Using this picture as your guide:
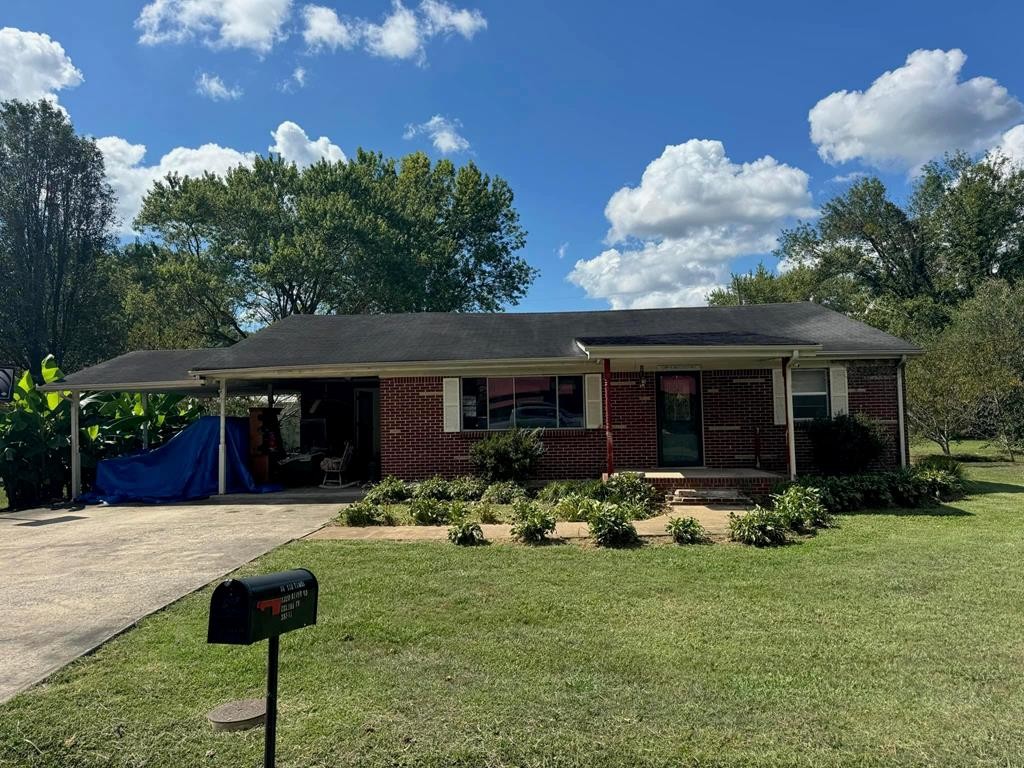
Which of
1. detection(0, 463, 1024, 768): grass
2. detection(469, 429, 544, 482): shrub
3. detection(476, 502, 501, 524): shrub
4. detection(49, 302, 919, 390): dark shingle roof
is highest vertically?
detection(49, 302, 919, 390): dark shingle roof

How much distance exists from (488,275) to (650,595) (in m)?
33.6

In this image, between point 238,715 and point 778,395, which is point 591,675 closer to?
point 238,715

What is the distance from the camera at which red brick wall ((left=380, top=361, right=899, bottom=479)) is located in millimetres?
12805

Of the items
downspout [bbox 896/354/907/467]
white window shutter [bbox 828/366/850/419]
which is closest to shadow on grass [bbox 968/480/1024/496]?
downspout [bbox 896/354/907/467]

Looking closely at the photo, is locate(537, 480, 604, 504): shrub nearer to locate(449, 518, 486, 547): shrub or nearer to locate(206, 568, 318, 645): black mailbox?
locate(449, 518, 486, 547): shrub

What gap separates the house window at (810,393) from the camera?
12.8m

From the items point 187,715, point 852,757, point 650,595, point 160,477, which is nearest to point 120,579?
point 187,715

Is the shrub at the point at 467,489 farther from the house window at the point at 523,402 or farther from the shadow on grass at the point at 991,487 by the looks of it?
the shadow on grass at the point at 991,487

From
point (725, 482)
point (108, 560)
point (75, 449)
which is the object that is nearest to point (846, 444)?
point (725, 482)

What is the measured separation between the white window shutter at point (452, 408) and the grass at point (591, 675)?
674 centimetres

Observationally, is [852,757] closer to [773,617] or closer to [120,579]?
[773,617]

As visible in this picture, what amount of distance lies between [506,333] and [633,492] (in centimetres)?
535

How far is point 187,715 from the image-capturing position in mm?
3443

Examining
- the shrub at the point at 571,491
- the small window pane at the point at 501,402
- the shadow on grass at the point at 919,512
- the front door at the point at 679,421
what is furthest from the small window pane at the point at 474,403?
the shadow on grass at the point at 919,512
